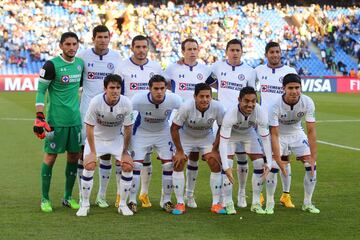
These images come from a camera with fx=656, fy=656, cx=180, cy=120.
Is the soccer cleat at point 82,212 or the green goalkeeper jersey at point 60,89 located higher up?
the green goalkeeper jersey at point 60,89

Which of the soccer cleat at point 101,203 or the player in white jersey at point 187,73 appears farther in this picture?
the player in white jersey at point 187,73

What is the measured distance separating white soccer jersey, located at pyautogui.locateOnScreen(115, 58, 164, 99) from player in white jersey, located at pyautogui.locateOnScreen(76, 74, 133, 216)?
2.95 ft

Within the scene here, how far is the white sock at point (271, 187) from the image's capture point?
8938 millimetres

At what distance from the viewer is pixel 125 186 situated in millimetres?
8727

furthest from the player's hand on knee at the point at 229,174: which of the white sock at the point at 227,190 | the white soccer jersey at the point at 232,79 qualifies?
the white soccer jersey at the point at 232,79

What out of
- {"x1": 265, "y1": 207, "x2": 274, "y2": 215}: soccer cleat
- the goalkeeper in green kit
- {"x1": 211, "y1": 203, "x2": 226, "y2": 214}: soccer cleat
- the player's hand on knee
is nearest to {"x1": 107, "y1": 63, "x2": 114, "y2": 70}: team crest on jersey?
the goalkeeper in green kit

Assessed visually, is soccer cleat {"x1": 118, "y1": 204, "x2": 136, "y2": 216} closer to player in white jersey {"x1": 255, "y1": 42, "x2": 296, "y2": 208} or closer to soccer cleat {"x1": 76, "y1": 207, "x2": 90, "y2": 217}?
soccer cleat {"x1": 76, "y1": 207, "x2": 90, "y2": 217}

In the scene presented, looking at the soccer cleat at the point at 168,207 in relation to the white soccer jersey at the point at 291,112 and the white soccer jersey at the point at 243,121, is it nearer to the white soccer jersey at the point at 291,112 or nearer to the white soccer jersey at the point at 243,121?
the white soccer jersey at the point at 243,121

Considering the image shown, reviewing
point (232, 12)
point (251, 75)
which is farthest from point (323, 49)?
point (251, 75)

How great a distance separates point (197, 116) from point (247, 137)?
82 centimetres

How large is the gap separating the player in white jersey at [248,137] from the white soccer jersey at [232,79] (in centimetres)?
95

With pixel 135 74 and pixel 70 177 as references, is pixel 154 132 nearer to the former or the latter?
pixel 135 74

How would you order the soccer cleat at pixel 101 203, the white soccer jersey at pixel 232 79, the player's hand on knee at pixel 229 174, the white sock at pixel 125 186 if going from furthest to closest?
1. the white soccer jersey at pixel 232 79
2. the soccer cleat at pixel 101 203
3. the white sock at pixel 125 186
4. the player's hand on knee at pixel 229 174

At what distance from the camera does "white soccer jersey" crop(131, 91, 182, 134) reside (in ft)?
29.5
